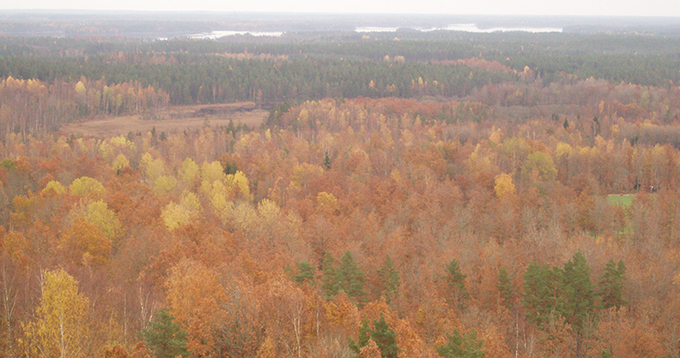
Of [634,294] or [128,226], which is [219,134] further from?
[634,294]

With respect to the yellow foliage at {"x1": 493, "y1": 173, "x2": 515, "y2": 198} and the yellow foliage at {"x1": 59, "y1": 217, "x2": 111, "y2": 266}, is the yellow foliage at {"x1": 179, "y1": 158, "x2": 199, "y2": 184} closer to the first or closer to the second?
the yellow foliage at {"x1": 59, "y1": 217, "x2": 111, "y2": 266}

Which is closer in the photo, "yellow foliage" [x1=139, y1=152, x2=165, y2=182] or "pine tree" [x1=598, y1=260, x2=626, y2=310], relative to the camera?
"pine tree" [x1=598, y1=260, x2=626, y2=310]

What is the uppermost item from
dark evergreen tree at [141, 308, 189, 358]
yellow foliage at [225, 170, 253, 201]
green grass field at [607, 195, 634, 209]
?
dark evergreen tree at [141, 308, 189, 358]

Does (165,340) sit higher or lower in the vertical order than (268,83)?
lower

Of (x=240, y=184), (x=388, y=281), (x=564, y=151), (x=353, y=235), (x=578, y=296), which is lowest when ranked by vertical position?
(x=353, y=235)

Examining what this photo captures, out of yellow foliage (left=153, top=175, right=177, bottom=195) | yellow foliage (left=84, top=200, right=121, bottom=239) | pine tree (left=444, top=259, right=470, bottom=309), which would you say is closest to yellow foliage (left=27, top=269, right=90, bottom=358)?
pine tree (left=444, top=259, right=470, bottom=309)

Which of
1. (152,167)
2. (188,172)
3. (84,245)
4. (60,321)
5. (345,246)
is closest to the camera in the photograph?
(60,321)

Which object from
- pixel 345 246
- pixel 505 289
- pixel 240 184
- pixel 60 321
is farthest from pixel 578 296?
pixel 240 184

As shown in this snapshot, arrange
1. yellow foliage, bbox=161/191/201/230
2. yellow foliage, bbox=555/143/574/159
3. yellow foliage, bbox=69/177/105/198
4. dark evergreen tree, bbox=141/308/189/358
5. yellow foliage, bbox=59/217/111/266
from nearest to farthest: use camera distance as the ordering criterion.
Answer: dark evergreen tree, bbox=141/308/189/358 < yellow foliage, bbox=59/217/111/266 < yellow foliage, bbox=161/191/201/230 < yellow foliage, bbox=69/177/105/198 < yellow foliage, bbox=555/143/574/159

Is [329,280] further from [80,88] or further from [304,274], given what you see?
[80,88]
